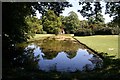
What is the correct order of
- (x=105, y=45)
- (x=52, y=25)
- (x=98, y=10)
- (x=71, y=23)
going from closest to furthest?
1. (x=98, y=10)
2. (x=105, y=45)
3. (x=52, y=25)
4. (x=71, y=23)

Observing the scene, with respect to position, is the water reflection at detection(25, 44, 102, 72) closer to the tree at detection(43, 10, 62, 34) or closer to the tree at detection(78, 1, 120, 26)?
the tree at detection(78, 1, 120, 26)

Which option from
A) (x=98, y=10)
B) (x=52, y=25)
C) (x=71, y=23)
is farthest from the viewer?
(x=71, y=23)

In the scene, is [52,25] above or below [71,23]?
below

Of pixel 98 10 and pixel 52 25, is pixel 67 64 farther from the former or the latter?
pixel 52 25

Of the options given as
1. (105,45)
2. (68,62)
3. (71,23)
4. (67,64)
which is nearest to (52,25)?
(71,23)

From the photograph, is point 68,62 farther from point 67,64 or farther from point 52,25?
point 52,25

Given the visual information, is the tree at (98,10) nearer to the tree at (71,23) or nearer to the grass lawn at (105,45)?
the grass lawn at (105,45)

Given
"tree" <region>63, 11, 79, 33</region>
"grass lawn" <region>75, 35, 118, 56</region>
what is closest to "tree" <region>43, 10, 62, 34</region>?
"tree" <region>63, 11, 79, 33</region>

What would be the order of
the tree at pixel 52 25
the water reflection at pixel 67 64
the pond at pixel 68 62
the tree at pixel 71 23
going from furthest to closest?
the tree at pixel 71 23
the tree at pixel 52 25
the pond at pixel 68 62
the water reflection at pixel 67 64

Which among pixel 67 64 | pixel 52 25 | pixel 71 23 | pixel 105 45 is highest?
pixel 71 23

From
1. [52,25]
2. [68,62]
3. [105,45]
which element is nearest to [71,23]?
[52,25]

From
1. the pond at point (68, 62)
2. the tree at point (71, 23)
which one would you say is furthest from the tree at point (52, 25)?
the pond at point (68, 62)

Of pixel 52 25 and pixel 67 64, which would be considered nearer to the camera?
pixel 67 64

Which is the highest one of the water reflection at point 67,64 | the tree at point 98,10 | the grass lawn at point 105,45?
the tree at point 98,10
